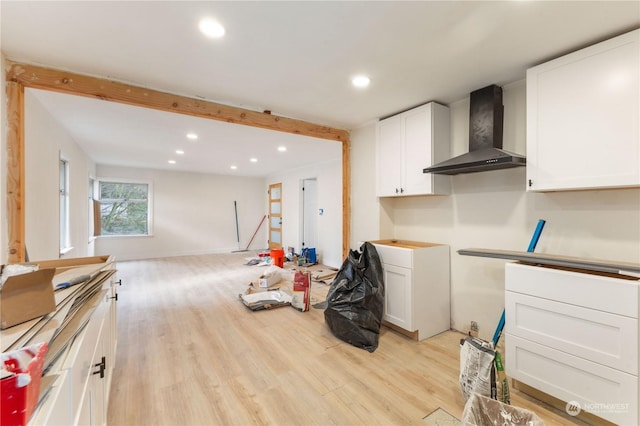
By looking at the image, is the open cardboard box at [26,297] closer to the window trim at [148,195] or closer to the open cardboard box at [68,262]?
the open cardboard box at [68,262]

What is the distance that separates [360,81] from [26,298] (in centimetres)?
240

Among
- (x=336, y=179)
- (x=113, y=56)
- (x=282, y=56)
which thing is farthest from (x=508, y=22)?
(x=336, y=179)

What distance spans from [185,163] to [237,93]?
4292 mm

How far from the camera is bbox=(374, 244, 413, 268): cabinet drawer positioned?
2598mm

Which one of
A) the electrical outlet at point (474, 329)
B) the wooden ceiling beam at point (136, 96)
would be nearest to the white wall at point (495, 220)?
the electrical outlet at point (474, 329)

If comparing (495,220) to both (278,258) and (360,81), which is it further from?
(278,258)

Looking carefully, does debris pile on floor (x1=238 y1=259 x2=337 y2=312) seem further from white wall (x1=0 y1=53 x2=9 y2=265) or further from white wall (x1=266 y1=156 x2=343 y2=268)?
white wall (x1=0 y1=53 x2=9 y2=265)

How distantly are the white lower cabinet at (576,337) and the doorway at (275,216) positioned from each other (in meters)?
6.50

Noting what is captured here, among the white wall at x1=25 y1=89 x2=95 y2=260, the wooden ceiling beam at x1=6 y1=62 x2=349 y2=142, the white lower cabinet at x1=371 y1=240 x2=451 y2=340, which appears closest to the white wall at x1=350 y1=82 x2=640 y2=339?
the white lower cabinet at x1=371 y1=240 x2=451 y2=340

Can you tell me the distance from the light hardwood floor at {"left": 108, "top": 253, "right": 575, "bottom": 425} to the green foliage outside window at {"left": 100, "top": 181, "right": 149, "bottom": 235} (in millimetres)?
4157

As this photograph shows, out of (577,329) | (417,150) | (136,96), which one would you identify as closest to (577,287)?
(577,329)

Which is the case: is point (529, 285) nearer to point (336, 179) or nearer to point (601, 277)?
point (601, 277)

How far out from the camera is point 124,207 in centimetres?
680

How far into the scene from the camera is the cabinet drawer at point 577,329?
4.78ft
